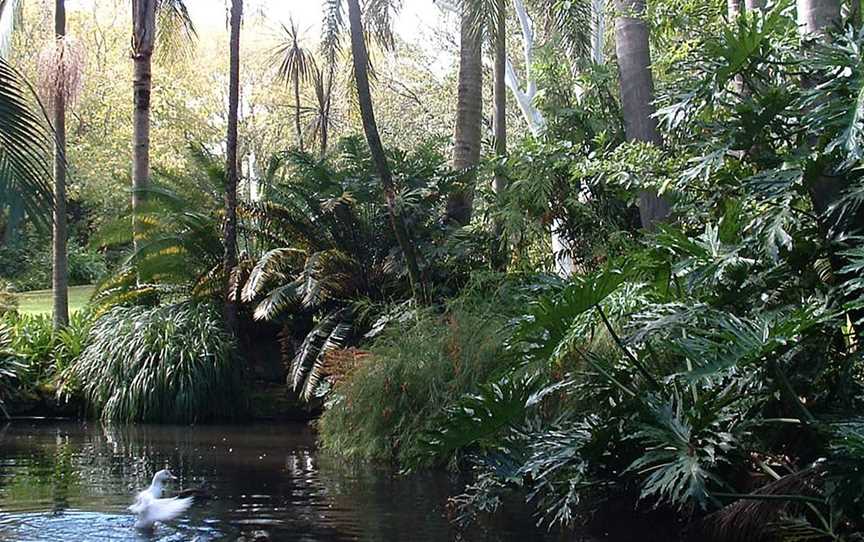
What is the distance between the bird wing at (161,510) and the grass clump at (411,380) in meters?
3.07

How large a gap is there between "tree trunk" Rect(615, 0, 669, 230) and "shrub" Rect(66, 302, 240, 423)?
7.17 meters

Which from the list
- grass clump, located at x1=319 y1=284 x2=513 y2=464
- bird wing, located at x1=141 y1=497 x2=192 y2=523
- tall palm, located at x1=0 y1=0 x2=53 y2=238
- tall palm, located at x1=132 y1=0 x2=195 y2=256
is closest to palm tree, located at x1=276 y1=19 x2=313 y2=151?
tall palm, located at x1=132 y1=0 x2=195 y2=256

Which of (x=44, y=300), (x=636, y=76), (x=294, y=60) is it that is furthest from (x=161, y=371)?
(x=44, y=300)

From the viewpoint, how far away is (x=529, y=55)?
25.2 m

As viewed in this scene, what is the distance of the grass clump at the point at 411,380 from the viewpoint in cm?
1070

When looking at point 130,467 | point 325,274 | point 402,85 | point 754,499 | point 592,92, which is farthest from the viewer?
point 402,85

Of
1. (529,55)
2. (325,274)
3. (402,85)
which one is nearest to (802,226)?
(325,274)

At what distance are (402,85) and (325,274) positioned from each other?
24.9m

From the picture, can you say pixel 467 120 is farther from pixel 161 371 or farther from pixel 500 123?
pixel 161 371

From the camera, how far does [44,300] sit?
30984 millimetres

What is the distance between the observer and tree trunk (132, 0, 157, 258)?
60.7ft

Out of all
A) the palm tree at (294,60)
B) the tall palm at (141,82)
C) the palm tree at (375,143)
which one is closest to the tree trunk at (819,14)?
the palm tree at (375,143)

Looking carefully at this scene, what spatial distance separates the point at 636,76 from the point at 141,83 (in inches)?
392

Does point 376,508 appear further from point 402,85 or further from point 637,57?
point 402,85
